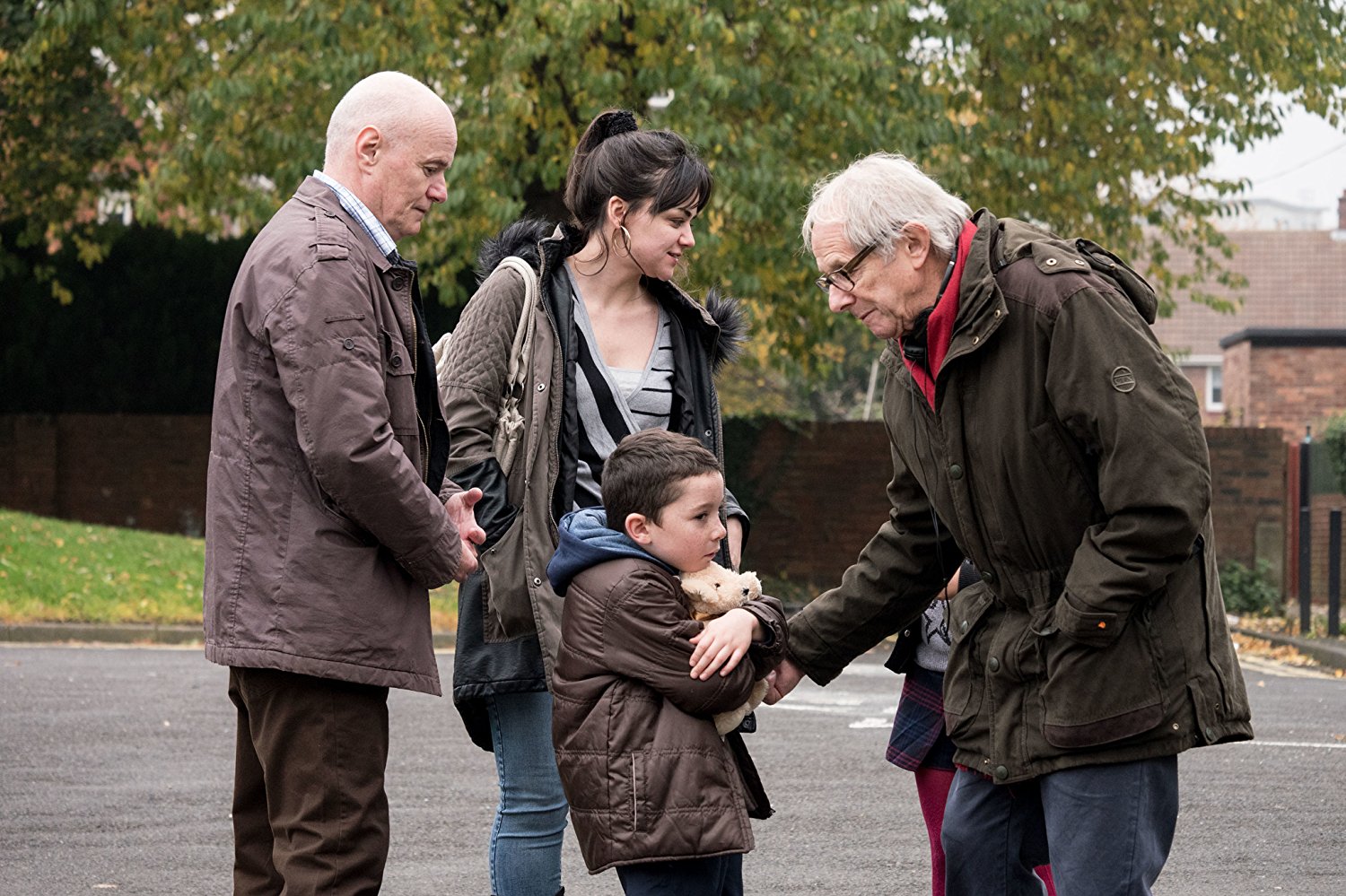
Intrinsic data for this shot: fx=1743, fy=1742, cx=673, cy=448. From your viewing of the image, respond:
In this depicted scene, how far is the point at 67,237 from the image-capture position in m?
19.4

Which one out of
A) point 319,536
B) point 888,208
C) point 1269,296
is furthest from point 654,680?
point 1269,296

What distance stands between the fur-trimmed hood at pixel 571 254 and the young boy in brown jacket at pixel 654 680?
0.75 meters

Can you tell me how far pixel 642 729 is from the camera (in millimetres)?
3314

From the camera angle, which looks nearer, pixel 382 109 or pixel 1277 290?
pixel 382 109

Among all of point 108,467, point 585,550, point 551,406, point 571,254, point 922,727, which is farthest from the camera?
point 108,467

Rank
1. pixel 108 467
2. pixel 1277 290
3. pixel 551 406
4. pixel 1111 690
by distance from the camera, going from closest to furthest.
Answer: pixel 1111 690 < pixel 551 406 < pixel 108 467 < pixel 1277 290

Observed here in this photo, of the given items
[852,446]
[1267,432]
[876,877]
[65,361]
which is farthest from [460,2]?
[876,877]

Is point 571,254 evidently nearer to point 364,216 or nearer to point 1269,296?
point 364,216

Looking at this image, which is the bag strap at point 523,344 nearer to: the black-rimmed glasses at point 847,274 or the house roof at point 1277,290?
the black-rimmed glasses at point 847,274

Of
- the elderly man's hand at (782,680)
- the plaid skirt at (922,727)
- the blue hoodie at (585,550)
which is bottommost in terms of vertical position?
the plaid skirt at (922,727)

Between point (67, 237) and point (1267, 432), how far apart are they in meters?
13.2

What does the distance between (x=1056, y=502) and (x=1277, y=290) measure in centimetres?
4865

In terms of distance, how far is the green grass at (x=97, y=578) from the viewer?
13.1 meters

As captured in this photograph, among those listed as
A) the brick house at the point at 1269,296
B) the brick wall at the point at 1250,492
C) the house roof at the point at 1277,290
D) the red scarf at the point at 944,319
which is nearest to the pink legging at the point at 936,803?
the red scarf at the point at 944,319
